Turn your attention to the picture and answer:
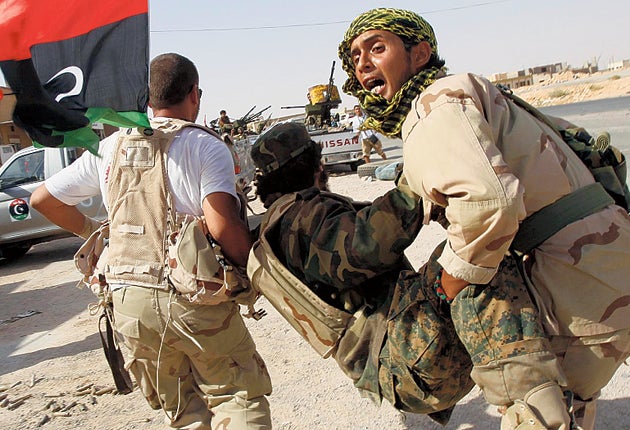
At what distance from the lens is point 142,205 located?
101 inches

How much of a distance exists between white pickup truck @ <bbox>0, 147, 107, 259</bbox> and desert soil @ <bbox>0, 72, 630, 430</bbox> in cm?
252

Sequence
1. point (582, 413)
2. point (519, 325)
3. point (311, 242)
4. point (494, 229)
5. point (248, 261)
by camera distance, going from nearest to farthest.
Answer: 1. point (494, 229)
2. point (519, 325)
3. point (582, 413)
4. point (311, 242)
5. point (248, 261)

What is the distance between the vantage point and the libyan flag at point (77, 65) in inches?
95.8

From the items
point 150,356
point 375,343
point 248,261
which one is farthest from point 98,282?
point 375,343

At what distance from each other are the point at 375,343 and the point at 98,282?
1466 millimetres

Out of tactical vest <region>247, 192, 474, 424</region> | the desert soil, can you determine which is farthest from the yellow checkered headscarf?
the desert soil

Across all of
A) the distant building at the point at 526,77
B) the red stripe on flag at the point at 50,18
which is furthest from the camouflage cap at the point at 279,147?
the distant building at the point at 526,77

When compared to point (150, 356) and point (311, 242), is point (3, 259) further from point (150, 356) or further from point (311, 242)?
point (311, 242)

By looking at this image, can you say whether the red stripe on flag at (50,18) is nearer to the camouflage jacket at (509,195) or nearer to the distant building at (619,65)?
the camouflage jacket at (509,195)

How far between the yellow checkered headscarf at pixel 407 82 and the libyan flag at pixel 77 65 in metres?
0.94

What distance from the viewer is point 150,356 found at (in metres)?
2.71

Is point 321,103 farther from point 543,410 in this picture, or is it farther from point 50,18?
point 543,410

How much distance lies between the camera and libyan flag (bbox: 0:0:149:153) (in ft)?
7.98

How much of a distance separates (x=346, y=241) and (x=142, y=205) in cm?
103
